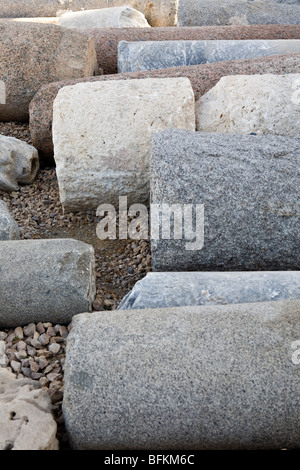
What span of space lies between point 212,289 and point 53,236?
1512 millimetres

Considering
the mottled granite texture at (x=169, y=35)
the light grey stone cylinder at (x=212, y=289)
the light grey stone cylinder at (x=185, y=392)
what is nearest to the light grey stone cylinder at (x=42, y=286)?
the light grey stone cylinder at (x=212, y=289)

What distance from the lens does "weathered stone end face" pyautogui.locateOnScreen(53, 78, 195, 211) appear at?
3.12 m

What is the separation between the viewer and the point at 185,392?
63.1 inches

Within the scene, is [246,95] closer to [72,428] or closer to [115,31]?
[72,428]

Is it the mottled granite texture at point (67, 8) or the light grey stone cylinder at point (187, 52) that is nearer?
the light grey stone cylinder at point (187, 52)

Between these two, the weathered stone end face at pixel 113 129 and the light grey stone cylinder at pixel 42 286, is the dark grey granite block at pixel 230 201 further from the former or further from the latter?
the weathered stone end face at pixel 113 129

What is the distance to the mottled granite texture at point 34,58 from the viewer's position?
418 cm

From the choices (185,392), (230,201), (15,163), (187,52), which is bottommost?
(15,163)

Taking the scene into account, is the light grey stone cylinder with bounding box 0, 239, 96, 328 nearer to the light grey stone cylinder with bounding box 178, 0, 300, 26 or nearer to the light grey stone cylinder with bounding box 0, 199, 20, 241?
the light grey stone cylinder with bounding box 0, 199, 20, 241

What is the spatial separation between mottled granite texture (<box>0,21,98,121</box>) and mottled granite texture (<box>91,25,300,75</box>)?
0.75 metres

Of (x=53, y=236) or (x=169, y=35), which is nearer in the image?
(x=53, y=236)

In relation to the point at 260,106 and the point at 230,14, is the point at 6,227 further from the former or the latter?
the point at 230,14

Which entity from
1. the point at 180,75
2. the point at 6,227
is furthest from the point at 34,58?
the point at 6,227

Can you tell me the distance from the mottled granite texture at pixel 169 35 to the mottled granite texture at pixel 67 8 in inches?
77.3
